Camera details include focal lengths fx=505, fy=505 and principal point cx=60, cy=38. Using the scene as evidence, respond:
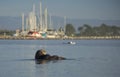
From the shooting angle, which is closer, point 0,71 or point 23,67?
point 0,71

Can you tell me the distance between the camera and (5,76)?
130 ft

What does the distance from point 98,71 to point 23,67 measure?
309 inches

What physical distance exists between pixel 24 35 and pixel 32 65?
14687 cm

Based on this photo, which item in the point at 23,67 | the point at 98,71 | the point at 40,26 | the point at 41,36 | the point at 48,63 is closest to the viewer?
the point at 98,71

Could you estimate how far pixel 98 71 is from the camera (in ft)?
141

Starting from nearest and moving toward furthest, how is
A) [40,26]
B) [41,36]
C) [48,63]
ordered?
[48,63]
[40,26]
[41,36]

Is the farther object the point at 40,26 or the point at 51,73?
the point at 40,26

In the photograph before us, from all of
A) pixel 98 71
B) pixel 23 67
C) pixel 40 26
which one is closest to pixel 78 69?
pixel 98 71

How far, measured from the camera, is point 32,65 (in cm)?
4872

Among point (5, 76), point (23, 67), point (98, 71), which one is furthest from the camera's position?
point (23, 67)

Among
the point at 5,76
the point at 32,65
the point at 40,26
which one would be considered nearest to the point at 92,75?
the point at 5,76

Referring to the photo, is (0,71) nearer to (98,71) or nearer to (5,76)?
(5,76)

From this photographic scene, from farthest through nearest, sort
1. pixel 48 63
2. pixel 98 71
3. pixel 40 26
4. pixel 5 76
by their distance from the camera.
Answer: pixel 40 26 → pixel 48 63 → pixel 98 71 → pixel 5 76

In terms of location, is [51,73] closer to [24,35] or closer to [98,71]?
[98,71]
